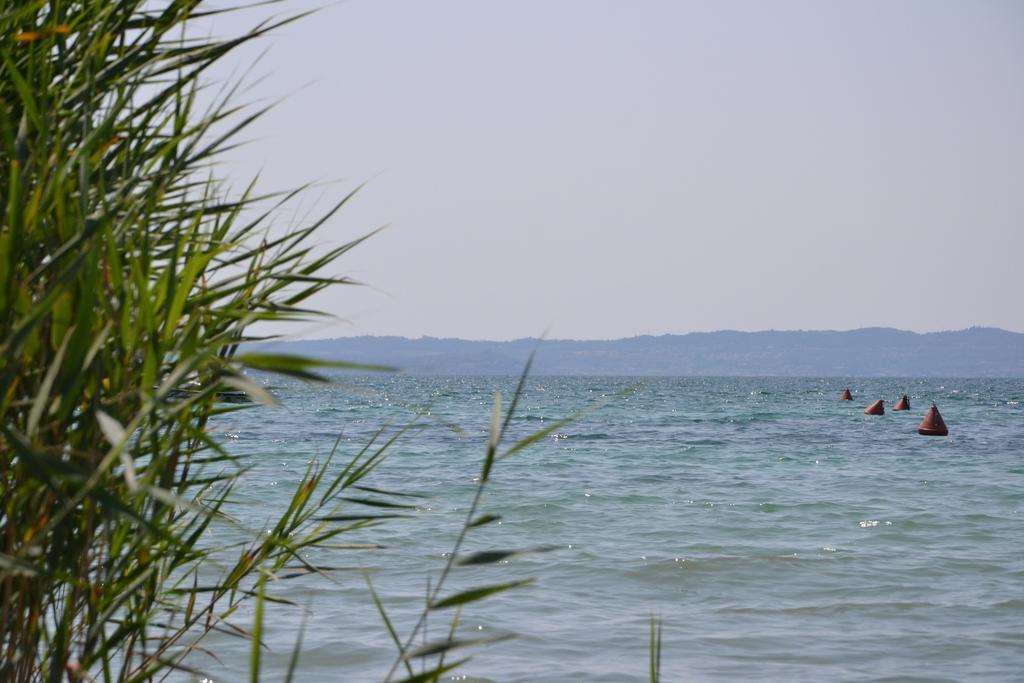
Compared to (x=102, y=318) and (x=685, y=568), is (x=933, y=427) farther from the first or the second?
(x=102, y=318)

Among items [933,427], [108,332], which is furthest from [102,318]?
[933,427]

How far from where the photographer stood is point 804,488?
13766mm

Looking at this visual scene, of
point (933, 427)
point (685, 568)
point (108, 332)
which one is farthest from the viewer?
point (933, 427)

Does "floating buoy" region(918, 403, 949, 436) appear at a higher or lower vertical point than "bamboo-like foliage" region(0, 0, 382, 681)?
lower

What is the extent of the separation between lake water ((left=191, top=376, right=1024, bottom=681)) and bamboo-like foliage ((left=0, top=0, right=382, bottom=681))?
31 cm

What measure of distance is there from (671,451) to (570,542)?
10.0 metres

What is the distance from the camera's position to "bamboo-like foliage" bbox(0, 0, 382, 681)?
6.05ft

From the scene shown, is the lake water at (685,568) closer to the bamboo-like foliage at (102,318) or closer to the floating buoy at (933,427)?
the bamboo-like foliage at (102,318)

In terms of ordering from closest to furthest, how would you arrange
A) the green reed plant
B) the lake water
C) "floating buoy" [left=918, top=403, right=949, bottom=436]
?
the green reed plant
the lake water
"floating buoy" [left=918, top=403, right=949, bottom=436]

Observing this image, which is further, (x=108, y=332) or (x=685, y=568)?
(x=685, y=568)

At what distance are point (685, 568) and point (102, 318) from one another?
711 cm

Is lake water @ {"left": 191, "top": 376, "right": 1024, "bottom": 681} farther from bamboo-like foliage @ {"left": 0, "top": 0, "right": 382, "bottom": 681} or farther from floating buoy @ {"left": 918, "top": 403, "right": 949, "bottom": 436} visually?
floating buoy @ {"left": 918, "top": 403, "right": 949, "bottom": 436}

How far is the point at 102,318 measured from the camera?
86.6 inches

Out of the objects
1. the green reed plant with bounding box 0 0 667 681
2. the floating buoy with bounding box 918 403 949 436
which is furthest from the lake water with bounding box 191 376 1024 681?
the floating buoy with bounding box 918 403 949 436
